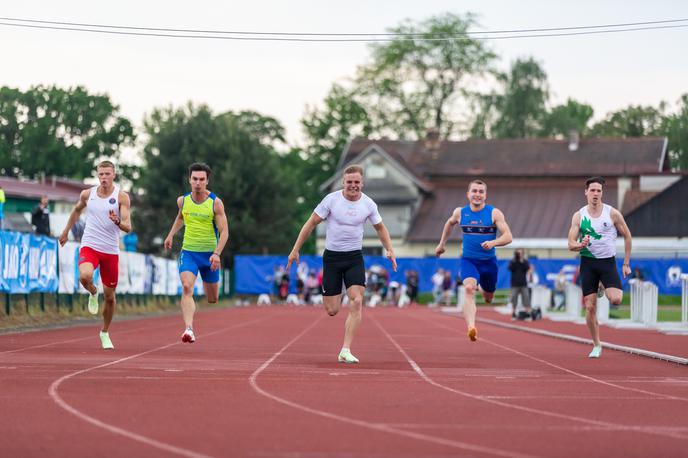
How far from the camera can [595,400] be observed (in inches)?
421

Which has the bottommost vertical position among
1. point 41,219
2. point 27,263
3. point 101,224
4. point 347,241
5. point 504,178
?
point 27,263

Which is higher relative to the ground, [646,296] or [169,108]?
[169,108]

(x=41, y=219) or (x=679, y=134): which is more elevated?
(x=679, y=134)

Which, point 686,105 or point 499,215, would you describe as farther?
point 686,105

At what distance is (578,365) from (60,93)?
31.0 m

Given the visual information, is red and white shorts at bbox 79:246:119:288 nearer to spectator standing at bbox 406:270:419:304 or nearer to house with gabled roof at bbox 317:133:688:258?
spectator standing at bbox 406:270:419:304

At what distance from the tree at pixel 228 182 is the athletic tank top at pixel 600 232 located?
57.7 m

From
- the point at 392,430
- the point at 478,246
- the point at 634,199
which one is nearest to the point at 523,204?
the point at 634,199

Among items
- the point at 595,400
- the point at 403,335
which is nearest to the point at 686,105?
the point at 403,335

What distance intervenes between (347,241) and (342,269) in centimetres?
34

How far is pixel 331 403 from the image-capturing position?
995cm

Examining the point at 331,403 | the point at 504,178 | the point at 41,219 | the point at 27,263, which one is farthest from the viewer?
the point at 504,178

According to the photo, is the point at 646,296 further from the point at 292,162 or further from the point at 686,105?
the point at 292,162

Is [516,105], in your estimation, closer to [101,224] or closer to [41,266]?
[41,266]
